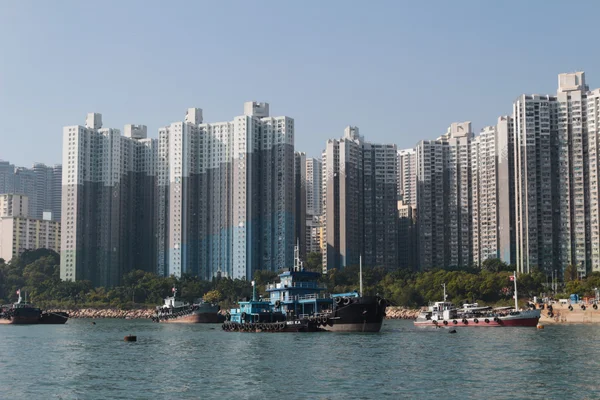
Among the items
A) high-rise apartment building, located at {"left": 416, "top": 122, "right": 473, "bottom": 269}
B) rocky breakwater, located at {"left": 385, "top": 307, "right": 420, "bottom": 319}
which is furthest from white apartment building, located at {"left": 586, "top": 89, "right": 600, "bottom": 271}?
high-rise apartment building, located at {"left": 416, "top": 122, "right": 473, "bottom": 269}

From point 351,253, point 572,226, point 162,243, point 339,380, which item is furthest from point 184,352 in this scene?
point 162,243

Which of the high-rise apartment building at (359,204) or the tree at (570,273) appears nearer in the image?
the tree at (570,273)

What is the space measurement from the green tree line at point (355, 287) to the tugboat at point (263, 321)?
31.0m

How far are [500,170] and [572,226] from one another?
18.7 m

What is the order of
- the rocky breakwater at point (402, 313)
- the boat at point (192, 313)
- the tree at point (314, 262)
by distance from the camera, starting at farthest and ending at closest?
the tree at point (314, 262)
the rocky breakwater at point (402, 313)
the boat at point (192, 313)

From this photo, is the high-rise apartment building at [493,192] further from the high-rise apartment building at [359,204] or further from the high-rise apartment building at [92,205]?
the high-rise apartment building at [92,205]

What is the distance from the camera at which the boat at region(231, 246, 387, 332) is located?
8450 cm

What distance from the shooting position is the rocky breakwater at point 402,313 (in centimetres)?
15600

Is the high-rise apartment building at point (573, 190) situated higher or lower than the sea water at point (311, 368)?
higher

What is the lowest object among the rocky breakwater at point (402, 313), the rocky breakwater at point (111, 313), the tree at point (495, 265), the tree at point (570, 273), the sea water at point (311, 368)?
the rocky breakwater at point (111, 313)

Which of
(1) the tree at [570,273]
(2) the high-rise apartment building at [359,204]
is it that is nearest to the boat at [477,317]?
(1) the tree at [570,273]

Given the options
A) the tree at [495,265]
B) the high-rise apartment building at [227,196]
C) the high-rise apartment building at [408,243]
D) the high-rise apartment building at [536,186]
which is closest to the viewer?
the high-rise apartment building at [536,186]

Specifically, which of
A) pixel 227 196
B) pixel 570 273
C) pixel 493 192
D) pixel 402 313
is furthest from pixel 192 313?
pixel 493 192

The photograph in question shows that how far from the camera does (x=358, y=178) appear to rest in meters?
190
